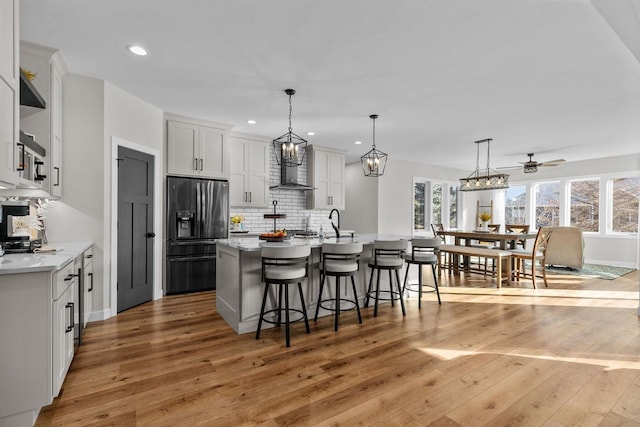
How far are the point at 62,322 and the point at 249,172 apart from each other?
395 centimetres

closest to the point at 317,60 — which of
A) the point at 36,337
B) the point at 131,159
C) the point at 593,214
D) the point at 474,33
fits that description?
the point at 474,33

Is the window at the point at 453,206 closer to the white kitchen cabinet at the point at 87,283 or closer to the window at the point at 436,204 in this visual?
the window at the point at 436,204

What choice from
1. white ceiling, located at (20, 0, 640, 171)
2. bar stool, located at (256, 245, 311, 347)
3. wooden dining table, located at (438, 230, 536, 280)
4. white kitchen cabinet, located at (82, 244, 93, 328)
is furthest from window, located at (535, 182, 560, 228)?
white kitchen cabinet, located at (82, 244, 93, 328)

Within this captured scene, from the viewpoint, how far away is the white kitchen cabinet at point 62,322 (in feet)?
5.95

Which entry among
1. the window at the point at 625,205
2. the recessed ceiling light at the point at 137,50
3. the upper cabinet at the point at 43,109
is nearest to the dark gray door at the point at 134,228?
the upper cabinet at the point at 43,109

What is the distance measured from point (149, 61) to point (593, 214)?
999 cm

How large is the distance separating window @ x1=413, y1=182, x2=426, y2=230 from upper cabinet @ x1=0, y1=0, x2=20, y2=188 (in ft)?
25.9

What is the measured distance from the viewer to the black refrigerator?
14.8 ft

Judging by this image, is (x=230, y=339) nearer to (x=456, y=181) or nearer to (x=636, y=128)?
(x=636, y=128)

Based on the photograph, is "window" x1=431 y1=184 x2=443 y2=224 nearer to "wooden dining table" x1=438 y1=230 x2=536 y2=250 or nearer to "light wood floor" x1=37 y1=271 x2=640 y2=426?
"wooden dining table" x1=438 y1=230 x2=536 y2=250

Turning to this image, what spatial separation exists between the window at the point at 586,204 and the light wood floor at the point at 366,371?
17.6 feet

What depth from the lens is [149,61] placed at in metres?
2.99

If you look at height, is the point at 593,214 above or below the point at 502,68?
below

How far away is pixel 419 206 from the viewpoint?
8695mm
